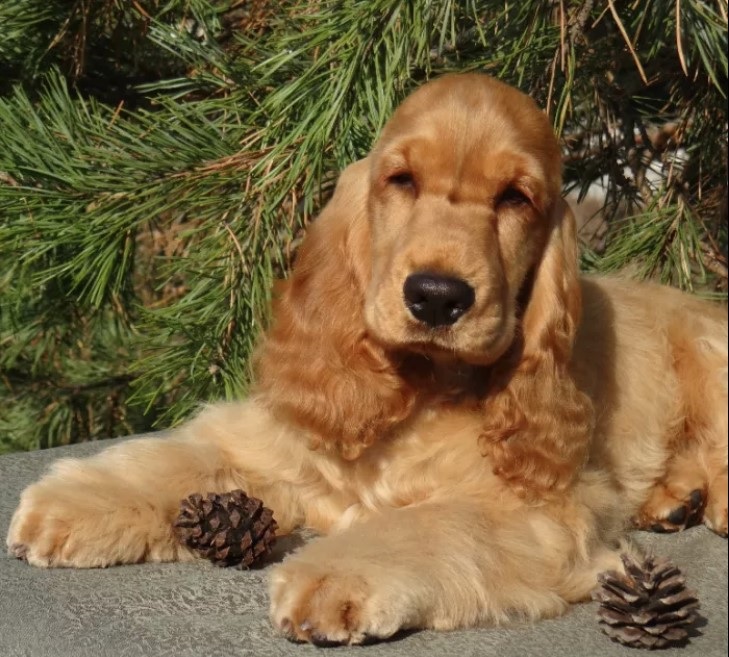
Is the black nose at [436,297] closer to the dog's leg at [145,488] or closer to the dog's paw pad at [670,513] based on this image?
the dog's leg at [145,488]

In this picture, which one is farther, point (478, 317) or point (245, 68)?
point (245, 68)

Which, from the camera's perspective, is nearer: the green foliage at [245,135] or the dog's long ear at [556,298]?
the dog's long ear at [556,298]

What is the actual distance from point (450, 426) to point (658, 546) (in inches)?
30.0

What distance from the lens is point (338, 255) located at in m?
2.91

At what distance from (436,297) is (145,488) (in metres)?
0.89

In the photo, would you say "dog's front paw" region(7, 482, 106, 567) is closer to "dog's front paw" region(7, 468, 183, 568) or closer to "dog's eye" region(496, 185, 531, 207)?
"dog's front paw" region(7, 468, 183, 568)

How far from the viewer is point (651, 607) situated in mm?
2438

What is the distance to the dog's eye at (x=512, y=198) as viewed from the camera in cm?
272

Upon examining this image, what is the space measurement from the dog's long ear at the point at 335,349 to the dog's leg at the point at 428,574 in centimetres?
26

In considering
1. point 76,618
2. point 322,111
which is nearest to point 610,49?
point 322,111

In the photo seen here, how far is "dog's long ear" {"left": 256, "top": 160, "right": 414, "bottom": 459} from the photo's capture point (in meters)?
2.78

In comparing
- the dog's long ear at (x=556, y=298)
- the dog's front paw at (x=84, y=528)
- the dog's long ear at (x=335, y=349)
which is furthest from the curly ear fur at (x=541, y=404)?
the dog's front paw at (x=84, y=528)

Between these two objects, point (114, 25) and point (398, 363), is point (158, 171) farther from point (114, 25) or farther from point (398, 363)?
point (398, 363)

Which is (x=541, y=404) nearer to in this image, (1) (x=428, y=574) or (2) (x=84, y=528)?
(1) (x=428, y=574)
